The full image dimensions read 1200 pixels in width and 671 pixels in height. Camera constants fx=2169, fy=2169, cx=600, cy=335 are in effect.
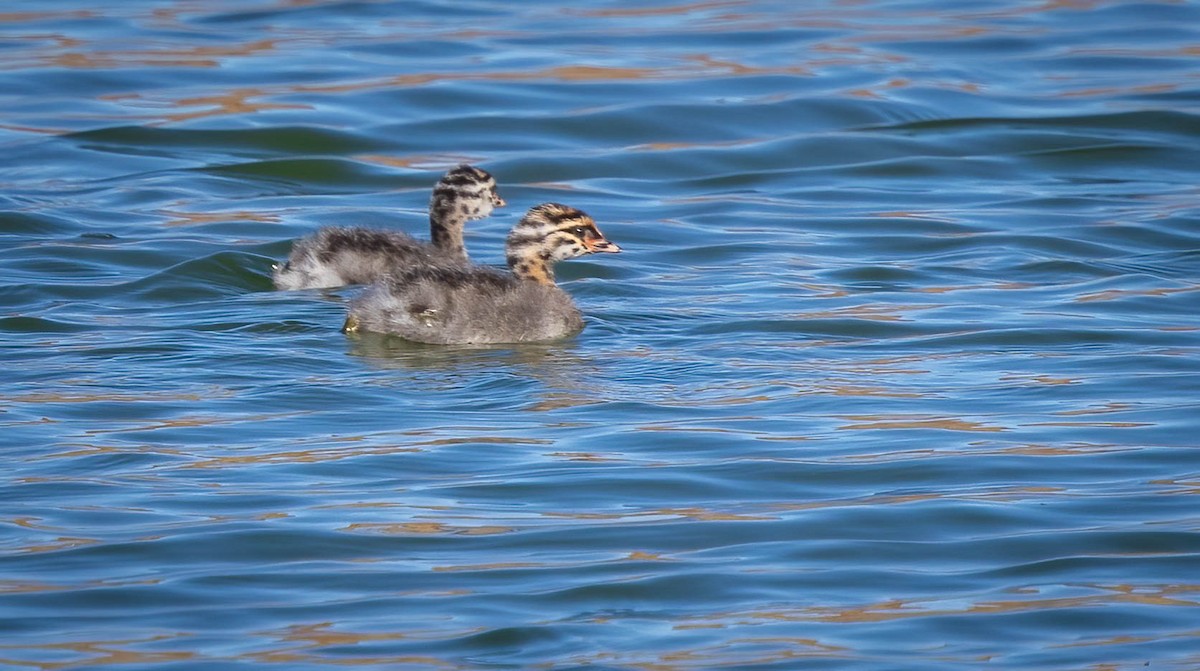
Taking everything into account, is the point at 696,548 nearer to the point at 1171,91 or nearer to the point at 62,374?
the point at 62,374

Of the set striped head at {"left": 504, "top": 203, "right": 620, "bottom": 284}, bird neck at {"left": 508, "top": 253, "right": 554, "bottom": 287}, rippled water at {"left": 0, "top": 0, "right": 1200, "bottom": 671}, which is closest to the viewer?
rippled water at {"left": 0, "top": 0, "right": 1200, "bottom": 671}

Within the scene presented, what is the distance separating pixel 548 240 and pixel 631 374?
6.15 ft

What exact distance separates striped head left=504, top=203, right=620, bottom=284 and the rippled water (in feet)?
1.89

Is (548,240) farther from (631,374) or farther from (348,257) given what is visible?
(631,374)

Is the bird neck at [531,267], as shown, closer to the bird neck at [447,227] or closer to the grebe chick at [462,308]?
the grebe chick at [462,308]

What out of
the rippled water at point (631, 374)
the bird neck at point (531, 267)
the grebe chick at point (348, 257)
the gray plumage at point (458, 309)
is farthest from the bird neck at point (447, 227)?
the gray plumage at point (458, 309)

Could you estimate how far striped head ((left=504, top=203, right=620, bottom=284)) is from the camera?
11969 mm

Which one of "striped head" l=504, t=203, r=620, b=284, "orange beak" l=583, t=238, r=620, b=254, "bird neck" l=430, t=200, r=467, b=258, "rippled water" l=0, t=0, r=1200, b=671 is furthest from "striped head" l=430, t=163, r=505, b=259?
"orange beak" l=583, t=238, r=620, b=254

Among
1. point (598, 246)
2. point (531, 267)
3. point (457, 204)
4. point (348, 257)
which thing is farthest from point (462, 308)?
point (457, 204)

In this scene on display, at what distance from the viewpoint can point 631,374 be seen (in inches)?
406

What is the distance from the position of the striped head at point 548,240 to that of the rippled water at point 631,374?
1.89 ft

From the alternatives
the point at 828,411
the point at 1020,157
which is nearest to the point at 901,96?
the point at 1020,157

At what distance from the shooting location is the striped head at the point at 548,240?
11969 mm

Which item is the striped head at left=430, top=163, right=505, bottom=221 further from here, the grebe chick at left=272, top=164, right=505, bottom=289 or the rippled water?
the rippled water
